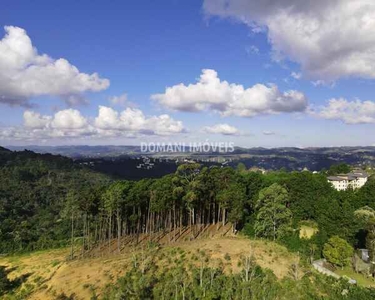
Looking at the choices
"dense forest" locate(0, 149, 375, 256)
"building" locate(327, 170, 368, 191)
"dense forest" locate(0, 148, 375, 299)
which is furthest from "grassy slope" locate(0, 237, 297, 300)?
"building" locate(327, 170, 368, 191)

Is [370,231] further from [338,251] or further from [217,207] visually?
[217,207]

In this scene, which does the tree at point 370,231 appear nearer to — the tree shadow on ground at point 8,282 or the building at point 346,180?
the tree shadow on ground at point 8,282

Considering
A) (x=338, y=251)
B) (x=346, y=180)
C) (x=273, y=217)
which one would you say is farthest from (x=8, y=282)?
(x=346, y=180)

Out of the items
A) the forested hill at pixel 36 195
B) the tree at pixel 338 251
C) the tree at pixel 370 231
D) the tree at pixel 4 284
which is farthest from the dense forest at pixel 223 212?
the tree at pixel 4 284

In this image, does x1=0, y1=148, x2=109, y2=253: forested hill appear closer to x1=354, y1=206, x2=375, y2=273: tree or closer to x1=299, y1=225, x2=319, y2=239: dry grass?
x1=299, y1=225, x2=319, y2=239: dry grass

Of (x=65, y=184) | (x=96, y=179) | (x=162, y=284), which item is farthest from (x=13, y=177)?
(x=162, y=284)
